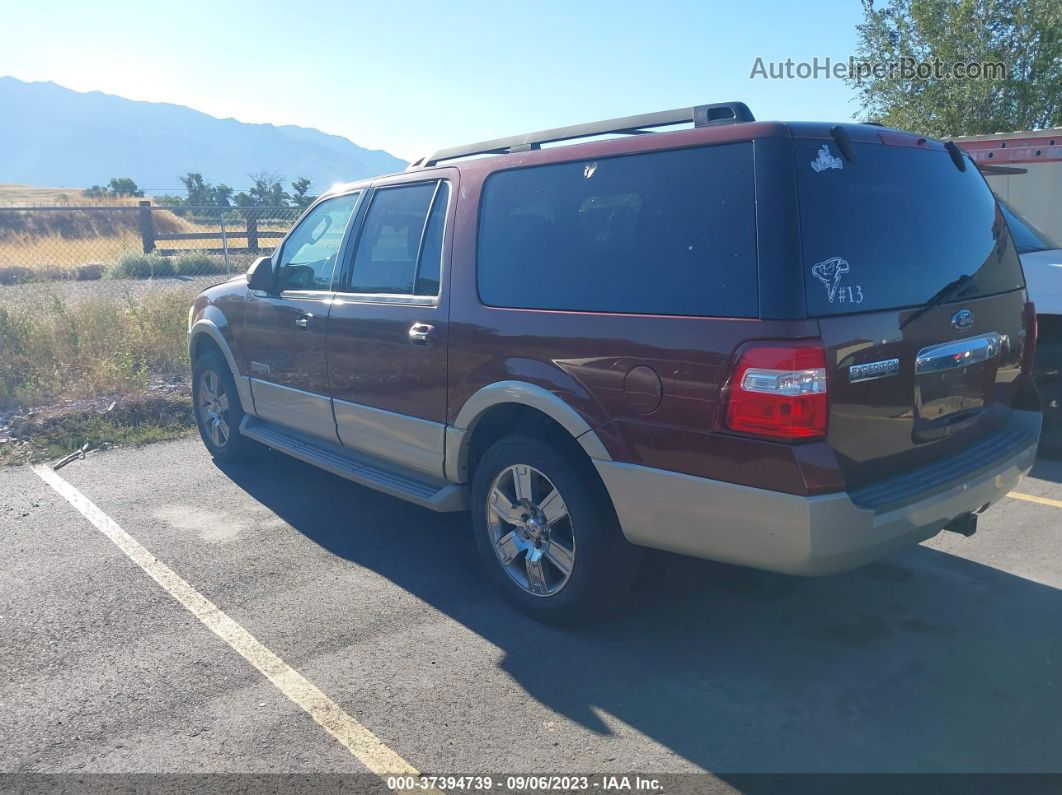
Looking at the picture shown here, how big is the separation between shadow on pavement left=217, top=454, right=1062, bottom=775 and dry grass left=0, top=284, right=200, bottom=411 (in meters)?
4.90

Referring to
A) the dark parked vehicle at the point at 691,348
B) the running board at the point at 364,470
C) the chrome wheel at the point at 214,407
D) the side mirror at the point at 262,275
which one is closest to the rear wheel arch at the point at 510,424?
the dark parked vehicle at the point at 691,348

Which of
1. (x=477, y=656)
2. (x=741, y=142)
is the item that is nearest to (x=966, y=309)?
(x=741, y=142)

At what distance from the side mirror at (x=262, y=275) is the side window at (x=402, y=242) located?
3.03 ft

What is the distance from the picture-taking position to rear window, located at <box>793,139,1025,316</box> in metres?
3.04

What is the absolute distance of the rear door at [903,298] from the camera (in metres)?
3.03

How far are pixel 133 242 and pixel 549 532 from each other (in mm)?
23204

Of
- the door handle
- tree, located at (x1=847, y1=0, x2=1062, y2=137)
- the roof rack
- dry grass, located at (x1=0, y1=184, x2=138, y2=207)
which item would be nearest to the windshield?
the roof rack

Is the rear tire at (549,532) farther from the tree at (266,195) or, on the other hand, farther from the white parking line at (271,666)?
the tree at (266,195)

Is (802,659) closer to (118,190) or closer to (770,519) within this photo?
(770,519)

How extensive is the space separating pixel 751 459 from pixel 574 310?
1019mm

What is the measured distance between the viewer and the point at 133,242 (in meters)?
23.6

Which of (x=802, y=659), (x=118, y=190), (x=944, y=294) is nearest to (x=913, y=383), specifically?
(x=944, y=294)

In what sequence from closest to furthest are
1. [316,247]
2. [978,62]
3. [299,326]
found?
[299,326] < [316,247] < [978,62]

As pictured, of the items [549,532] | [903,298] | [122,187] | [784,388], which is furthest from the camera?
[122,187]
